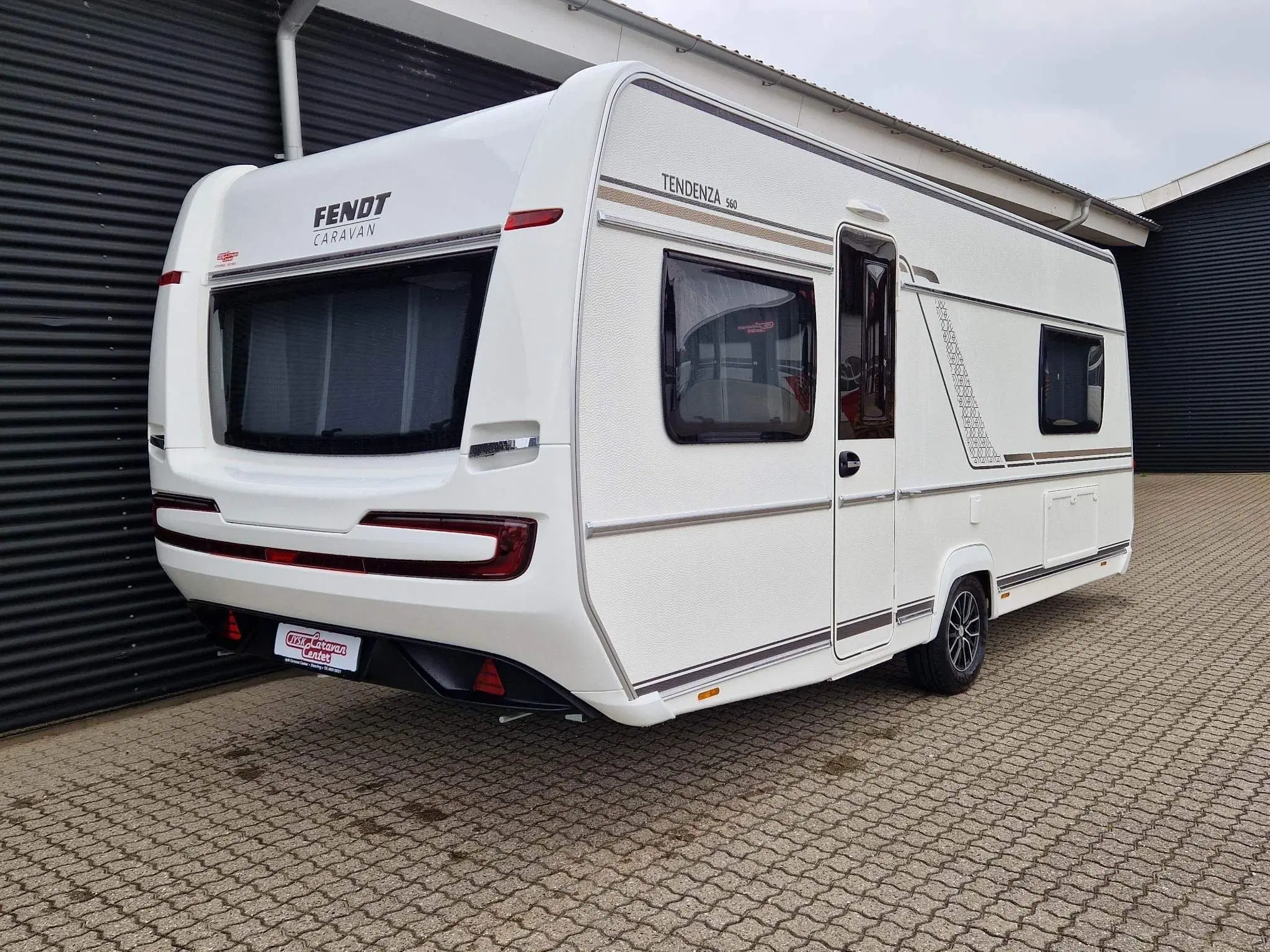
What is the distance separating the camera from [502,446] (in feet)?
9.67

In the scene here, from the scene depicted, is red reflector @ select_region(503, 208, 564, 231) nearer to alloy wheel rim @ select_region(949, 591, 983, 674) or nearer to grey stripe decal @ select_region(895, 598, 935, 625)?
grey stripe decal @ select_region(895, 598, 935, 625)

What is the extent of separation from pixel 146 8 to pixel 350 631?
359 cm

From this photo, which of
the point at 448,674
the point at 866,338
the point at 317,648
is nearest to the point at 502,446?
the point at 448,674

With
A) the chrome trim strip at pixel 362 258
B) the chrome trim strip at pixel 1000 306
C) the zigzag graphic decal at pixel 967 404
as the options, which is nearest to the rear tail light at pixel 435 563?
the chrome trim strip at pixel 362 258

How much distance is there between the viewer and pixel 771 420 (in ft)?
12.3

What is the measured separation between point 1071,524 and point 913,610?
215 cm

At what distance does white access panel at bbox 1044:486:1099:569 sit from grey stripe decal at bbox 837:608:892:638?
2014 mm

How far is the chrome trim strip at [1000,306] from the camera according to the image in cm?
468

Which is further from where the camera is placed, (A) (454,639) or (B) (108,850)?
(B) (108,850)

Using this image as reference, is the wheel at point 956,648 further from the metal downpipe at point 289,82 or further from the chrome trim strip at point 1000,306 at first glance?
the metal downpipe at point 289,82

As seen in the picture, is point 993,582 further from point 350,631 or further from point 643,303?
point 350,631

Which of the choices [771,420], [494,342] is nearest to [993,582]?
[771,420]

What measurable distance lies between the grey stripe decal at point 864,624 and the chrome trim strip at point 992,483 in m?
0.57

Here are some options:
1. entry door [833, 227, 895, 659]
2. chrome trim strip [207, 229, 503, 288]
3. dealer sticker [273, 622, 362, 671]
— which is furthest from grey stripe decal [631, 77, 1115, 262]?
dealer sticker [273, 622, 362, 671]
